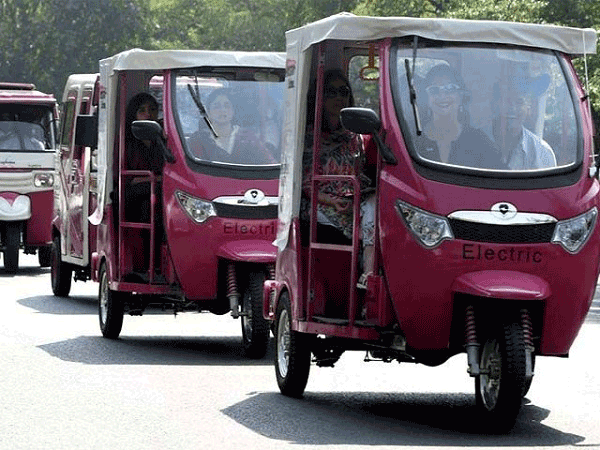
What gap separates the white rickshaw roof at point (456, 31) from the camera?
11.8 metres

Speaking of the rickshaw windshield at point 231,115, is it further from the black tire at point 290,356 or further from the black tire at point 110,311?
the black tire at point 290,356

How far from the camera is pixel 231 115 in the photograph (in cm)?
1692

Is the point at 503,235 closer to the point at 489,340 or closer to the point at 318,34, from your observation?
the point at 489,340

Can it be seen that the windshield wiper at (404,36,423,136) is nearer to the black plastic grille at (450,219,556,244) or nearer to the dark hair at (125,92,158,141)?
the black plastic grille at (450,219,556,244)

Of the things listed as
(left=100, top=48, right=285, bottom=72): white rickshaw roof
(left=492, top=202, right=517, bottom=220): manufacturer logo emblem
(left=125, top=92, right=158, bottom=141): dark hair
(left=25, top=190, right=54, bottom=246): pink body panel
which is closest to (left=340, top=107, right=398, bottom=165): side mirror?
(left=492, top=202, right=517, bottom=220): manufacturer logo emblem

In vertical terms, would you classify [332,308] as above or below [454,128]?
below

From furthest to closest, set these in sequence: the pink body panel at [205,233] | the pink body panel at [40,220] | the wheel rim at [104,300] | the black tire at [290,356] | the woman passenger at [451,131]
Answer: the pink body panel at [40,220] < the wheel rim at [104,300] < the pink body panel at [205,233] < the black tire at [290,356] < the woman passenger at [451,131]

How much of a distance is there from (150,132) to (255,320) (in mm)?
1816

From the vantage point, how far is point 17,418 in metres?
11.7

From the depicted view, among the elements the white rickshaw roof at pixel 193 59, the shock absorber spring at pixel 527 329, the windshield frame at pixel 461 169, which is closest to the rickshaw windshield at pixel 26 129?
the white rickshaw roof at pixel 193 59

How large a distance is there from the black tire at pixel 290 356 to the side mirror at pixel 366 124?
1.68 metres

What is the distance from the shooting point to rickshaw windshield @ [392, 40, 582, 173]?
1163 cm

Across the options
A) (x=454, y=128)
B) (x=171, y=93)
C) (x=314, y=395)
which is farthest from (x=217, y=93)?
(x=454, y=128)

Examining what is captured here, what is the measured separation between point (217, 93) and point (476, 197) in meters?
6.03
